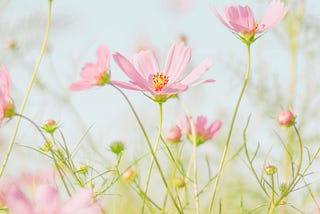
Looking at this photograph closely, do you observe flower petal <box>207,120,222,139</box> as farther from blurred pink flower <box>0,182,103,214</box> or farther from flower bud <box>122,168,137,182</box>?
blurred pink flower <box>0,182,103,214</box>

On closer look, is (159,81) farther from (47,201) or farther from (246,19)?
(47,201)

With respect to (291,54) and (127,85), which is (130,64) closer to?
(127,85)

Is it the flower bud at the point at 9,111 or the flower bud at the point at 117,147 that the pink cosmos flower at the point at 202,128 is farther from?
the flower bud at the point at 9,111

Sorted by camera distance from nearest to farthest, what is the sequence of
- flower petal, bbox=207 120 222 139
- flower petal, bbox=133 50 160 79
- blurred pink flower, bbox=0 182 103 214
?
1. blurred pink flower, bbox=0 182 103 214
2. flower petal, bbox=133 50 160 79
3. flower petal, bbox=207 120 222 139

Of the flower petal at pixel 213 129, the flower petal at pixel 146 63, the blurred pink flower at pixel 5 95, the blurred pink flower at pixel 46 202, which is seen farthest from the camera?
the flower petal at pixel 213 129

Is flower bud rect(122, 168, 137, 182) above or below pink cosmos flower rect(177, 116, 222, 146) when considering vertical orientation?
below

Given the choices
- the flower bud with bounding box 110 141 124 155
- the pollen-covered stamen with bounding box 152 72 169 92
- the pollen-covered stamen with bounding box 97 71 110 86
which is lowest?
the flower bud with bounding box 110 141 124 155

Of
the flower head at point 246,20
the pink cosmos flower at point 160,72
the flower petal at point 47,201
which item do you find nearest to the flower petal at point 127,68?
the pink cosmos flower at point 160,72

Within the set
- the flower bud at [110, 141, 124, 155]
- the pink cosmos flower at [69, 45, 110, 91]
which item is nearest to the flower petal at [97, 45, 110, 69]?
the pink cosmos flower at [69, 45, 110, 91]

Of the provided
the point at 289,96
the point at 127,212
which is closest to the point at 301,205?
the point at 289,96
